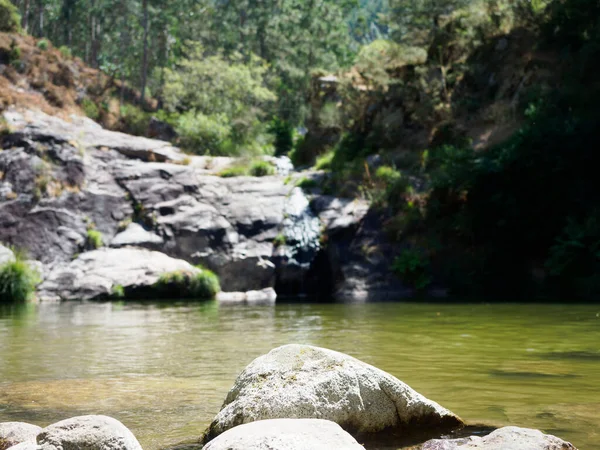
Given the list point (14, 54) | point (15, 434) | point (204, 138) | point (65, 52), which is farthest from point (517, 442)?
point (65, 52)

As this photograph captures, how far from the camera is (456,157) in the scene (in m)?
23.6

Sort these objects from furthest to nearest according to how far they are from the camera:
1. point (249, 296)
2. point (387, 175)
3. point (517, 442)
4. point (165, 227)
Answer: point (387, 175), point (165, 227), point (249, 296), point (517, 442)

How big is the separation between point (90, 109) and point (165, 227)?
19262 millimetres

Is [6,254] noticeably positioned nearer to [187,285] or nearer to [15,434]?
[187,285]

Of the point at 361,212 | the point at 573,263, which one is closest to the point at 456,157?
the point at 361,212

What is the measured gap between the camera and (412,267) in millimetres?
22422

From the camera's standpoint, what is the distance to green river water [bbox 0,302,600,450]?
5.92 metres

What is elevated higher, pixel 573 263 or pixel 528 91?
pixel 528 91

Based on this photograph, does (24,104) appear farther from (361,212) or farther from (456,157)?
(456,157)

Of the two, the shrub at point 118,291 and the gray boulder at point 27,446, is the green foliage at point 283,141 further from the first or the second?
the gray boulder at point 27,446

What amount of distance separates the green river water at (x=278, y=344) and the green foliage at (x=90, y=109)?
2633 centimetres

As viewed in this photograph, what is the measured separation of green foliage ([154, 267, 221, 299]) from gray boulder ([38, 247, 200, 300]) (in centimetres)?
22

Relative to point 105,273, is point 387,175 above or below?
above

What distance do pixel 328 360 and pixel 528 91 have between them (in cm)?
2173
